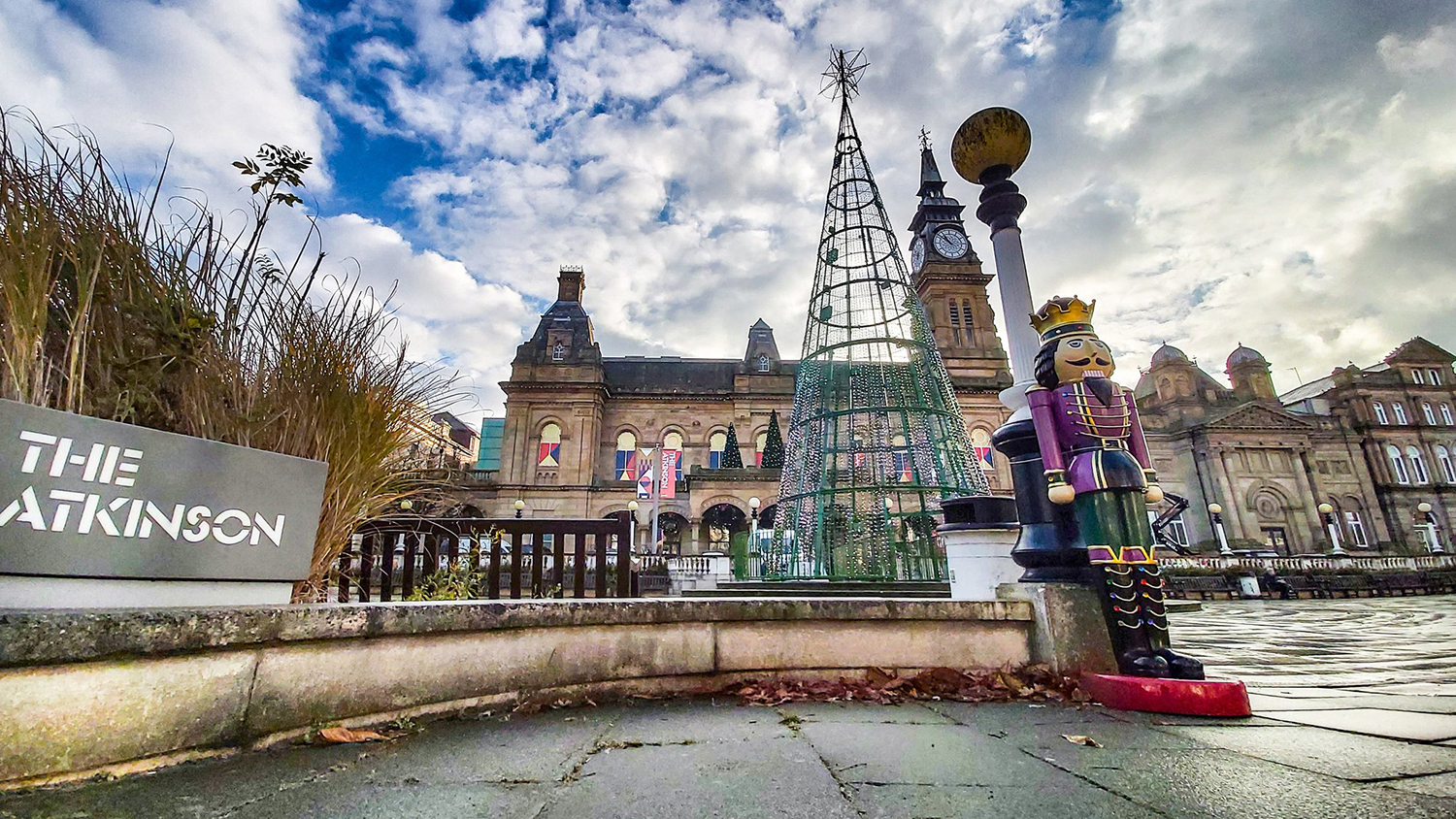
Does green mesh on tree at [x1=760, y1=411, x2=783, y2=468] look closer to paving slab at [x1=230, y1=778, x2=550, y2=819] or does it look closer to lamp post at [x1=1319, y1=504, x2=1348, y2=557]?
paving slab at [x1=230, y1=778, x2=550, y2=819]

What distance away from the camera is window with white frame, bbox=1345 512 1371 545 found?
33469mm

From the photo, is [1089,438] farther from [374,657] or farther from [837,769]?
[374,657]

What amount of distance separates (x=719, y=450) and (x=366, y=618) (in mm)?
27622

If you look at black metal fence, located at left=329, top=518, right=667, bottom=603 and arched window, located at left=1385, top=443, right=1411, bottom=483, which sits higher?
arched window, located at left=1385, top=443, right=1411, bottom=483

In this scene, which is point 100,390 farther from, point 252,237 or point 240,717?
point 240,717

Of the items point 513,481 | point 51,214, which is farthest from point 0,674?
point 513,481

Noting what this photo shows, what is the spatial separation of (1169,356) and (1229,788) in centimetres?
4957

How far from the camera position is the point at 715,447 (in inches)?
1173

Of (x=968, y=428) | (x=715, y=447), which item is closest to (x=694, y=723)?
(x=715, y=447)

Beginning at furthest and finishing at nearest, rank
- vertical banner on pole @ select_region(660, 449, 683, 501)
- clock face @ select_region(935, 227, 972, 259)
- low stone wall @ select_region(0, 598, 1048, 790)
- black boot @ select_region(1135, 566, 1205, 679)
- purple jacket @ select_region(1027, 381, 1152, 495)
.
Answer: clock face @ select_region(935, 227, 972, 259)
vertical banner on pole @ select_region(660, 449, 683, 501)
purple jacket @ select_region(1027, 381, 1152, 495)
black boot @ select_region(1135, 566, 1205, 679)
low stone wall @ select_region(0, 598, 1048, 790)

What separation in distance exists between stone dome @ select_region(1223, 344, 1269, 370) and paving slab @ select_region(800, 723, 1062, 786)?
53.0 m

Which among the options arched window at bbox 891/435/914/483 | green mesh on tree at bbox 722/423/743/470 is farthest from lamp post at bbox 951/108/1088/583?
green mesh on tree at bbox 722/423/743/470

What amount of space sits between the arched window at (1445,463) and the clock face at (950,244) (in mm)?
34342

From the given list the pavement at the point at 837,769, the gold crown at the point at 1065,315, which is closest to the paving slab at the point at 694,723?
the pavement at the point at 837,769
